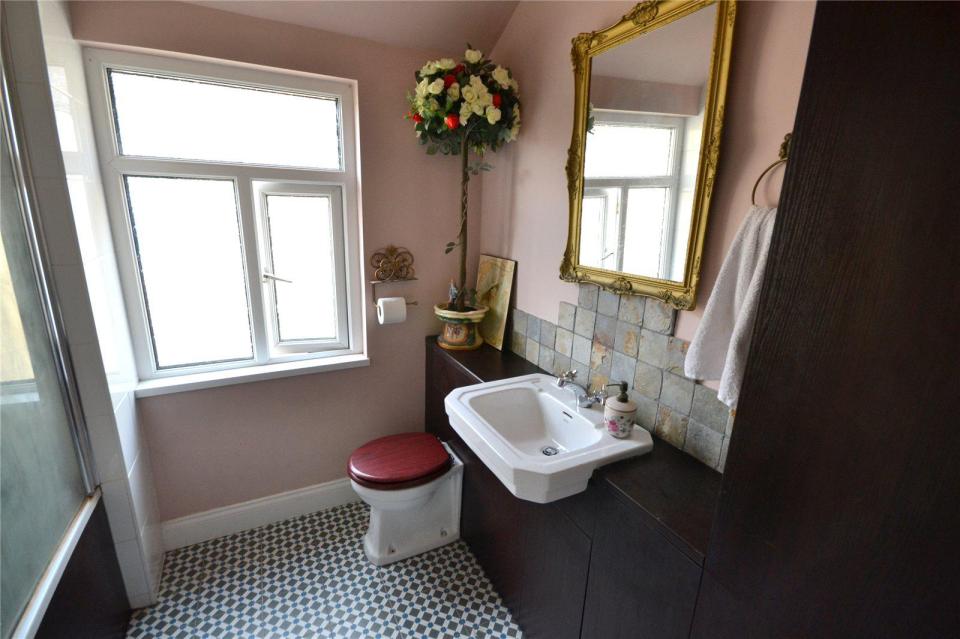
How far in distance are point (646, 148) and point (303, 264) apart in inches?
59.2

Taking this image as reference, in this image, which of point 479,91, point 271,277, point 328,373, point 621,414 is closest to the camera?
point 621,414

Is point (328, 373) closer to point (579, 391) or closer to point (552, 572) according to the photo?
point (579, 391)

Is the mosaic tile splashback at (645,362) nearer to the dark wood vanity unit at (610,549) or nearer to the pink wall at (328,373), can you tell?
the dark wood vanity unit at (610,549)

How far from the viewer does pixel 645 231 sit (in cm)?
129

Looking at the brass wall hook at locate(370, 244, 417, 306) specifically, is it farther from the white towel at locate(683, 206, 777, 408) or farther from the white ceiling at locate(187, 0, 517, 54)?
the white towel at locate(683, 206, 777, 408)

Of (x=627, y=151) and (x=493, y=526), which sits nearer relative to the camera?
(x=627, y=151)

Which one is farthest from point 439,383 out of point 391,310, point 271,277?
point 271,277

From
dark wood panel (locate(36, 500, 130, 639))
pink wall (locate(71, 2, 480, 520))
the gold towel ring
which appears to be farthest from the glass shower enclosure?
the gold towel ring

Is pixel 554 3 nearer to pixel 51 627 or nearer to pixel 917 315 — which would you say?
pixel 917 315

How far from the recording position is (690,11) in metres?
1.07

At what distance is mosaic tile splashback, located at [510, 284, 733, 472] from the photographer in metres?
1.14

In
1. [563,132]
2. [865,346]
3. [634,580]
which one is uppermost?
[563,132]

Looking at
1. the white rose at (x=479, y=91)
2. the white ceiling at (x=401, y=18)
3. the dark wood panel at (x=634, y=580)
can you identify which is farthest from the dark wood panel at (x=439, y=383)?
the white ceiling at (x=401, y=18)

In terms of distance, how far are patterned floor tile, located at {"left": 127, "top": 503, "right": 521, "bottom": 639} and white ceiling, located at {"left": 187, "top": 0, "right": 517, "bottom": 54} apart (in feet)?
7.14
